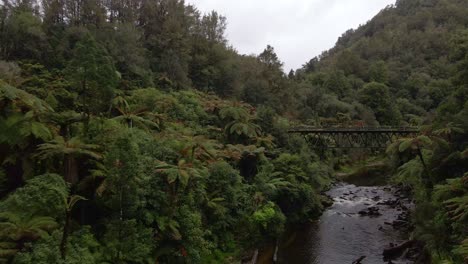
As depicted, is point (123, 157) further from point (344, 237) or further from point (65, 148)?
point (344, 237)

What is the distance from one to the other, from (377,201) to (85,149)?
25.7m

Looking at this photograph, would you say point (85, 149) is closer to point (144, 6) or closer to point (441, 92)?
point (144, 6)

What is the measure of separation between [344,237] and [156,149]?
42.6 feet

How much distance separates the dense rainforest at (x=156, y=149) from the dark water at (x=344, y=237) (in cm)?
131

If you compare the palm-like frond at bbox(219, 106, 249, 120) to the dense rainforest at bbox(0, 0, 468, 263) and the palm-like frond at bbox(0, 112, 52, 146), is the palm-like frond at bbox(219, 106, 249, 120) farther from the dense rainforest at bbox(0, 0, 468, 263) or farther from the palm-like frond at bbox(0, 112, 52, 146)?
the palm-like frond at bbox(0, 112, 52, 146)

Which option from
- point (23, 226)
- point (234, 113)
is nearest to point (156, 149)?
point (23, 226)

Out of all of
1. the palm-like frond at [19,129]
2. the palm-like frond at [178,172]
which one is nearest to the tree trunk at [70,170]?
the palm-like frond at [19,129]

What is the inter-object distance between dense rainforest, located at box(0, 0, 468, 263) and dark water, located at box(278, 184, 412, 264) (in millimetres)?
1314

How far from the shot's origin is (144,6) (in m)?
38.7

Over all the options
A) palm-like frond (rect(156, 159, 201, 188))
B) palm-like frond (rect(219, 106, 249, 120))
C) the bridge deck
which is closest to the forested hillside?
the bridge deck

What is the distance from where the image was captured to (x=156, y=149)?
15883 millimetres

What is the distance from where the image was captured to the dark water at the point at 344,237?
65.3ft

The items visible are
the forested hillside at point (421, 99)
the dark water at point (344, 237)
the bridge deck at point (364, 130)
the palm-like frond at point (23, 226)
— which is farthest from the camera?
the bridge deck at point (364, 130)

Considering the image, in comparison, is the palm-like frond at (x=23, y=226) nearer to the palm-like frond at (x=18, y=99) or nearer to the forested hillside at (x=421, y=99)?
the palm-like frond at (x=18, y=99)
